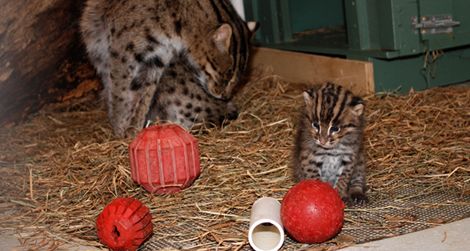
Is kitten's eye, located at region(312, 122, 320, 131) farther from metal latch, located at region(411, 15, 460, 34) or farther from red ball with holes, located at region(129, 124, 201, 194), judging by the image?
metal latch, located at region(411, 15, 460, 34)

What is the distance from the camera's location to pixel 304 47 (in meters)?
8.38

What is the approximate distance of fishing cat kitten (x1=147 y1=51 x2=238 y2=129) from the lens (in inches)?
254

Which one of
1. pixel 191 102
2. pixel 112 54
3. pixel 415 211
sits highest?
pixel 112 54

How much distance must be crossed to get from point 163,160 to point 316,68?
3.43m

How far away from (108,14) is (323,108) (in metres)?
2.77

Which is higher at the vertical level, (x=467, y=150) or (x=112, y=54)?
(x=112, y=54)

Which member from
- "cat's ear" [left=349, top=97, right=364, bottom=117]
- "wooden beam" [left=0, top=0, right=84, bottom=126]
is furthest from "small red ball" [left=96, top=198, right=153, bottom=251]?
"wooden beam" [left=0, top=0, right=84, bottom=126]

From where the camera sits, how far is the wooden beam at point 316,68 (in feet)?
23.9

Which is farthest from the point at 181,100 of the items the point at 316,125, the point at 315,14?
the point at 315,14

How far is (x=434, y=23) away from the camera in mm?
7039

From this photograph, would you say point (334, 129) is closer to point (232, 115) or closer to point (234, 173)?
point (234, 173)

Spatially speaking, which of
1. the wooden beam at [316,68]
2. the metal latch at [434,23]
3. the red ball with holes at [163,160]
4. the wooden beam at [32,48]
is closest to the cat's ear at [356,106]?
the red ball with holes at [163,160]

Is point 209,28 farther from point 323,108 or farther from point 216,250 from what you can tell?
point 216,250

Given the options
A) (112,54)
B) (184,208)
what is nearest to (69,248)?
A: (184,208)
